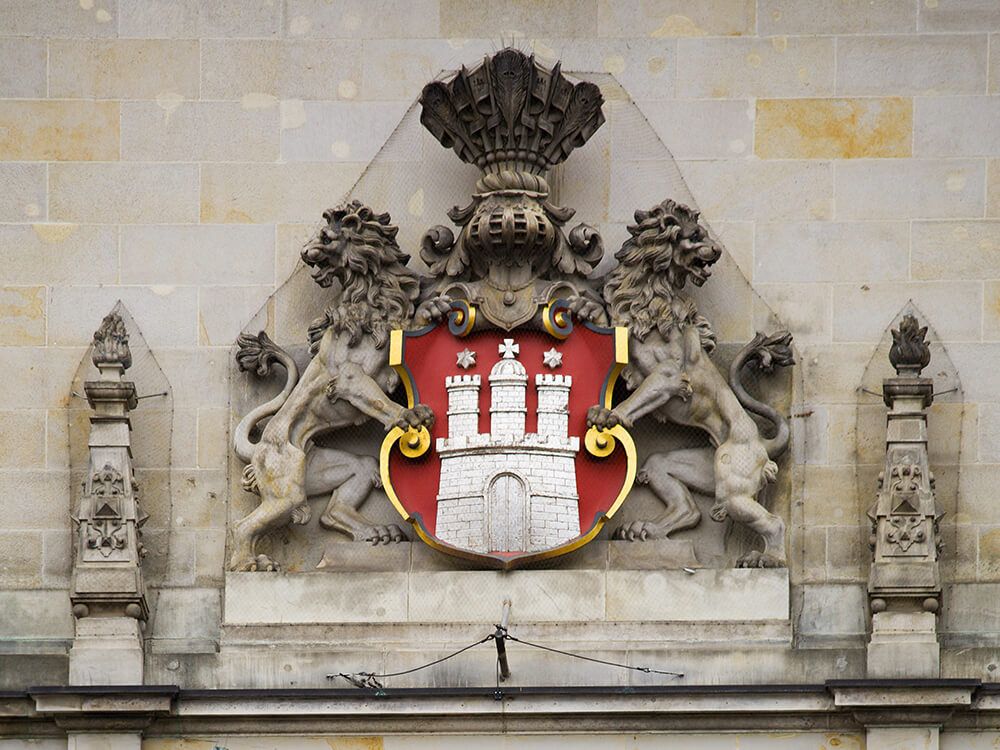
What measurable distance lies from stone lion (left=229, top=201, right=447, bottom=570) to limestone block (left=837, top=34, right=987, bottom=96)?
10.7 feet

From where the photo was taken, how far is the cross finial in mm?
25203

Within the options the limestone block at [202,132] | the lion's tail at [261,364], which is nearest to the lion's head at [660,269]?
the lion's tail at [261,364]

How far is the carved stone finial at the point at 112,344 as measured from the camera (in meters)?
25.1

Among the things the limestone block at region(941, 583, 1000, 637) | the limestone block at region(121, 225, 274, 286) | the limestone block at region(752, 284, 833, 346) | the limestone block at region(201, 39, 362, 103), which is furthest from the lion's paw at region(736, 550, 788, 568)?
the limestone block at region(201, 39, 362, 103)

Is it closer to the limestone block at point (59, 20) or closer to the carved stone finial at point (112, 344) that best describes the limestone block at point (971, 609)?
the carved stone finial at point (112, 344)

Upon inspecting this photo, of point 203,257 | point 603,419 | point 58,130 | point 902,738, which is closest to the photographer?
point 902,738

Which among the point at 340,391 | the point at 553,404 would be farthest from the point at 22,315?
the point at 553,404

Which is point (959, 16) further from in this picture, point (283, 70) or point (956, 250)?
point (283, 70)

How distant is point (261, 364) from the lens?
25.5 meters

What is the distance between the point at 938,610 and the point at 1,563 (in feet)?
20.2

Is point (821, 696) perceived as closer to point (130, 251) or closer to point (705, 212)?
point (705, 212)

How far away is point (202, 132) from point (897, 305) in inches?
190

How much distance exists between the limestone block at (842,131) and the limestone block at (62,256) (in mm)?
4444

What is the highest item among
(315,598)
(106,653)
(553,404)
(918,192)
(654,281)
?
(918,192)
